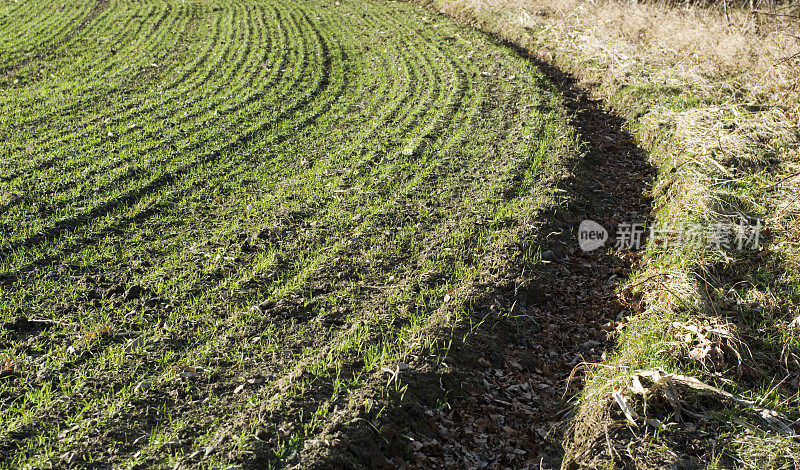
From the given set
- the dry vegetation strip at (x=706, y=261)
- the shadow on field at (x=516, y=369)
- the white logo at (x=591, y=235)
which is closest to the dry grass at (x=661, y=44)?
the dry vegetation strip at (x=706, y=261)

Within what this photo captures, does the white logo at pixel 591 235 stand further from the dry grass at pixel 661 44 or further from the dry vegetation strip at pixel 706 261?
the dry grass at pixel 661 44

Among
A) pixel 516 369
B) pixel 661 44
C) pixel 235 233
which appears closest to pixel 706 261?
pixel 516 369

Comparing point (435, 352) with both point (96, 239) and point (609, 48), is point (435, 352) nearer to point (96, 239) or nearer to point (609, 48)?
point (96, 239)

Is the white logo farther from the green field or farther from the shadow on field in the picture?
the green field

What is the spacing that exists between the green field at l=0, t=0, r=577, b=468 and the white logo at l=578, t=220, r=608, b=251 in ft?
1.71

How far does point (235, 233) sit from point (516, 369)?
317cm

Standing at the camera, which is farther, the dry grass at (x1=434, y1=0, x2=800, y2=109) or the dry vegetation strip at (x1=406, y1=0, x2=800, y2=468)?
the dry grass at (x1=434, y1=0, x2=800, y2=109)

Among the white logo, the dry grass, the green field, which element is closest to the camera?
the green field

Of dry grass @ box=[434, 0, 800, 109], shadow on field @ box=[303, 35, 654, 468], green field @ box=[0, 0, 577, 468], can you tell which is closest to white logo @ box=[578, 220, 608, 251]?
shadow on field @ box=[303, 35, 654, 468]

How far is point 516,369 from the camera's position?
4.86 meters

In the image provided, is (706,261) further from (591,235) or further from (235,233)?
(235,233)

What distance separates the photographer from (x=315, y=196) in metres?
6.88

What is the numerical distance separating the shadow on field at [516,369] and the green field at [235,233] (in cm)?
18

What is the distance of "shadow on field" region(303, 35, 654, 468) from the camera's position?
4.00 metres
